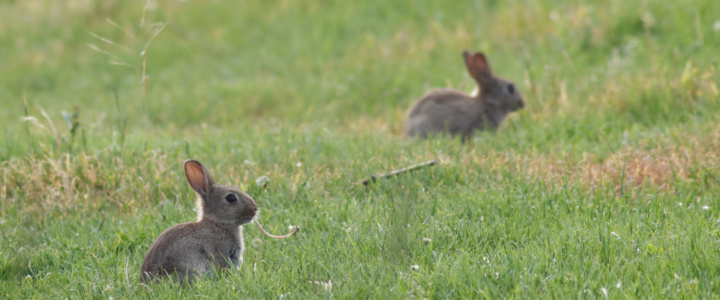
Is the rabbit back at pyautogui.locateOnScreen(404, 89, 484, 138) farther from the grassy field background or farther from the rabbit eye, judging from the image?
→ the rabbit eye

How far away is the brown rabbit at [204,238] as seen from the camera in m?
4.53

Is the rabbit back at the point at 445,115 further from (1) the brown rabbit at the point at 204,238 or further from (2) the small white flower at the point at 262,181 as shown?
(1) the brown rabbit at the point at 204,238

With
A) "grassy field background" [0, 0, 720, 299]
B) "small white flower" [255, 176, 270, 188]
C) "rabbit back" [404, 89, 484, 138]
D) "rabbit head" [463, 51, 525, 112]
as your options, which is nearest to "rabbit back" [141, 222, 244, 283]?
"grassy field background" [0, 0, 720, 299]

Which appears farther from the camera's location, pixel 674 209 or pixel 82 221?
pixel 82 221

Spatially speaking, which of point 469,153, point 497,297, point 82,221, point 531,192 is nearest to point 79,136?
point 82,221

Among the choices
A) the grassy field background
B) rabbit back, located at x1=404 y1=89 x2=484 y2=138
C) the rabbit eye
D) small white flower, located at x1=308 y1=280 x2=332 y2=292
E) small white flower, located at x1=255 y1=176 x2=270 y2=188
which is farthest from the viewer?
rabbit back, located at x1=404 y1=89 x2=484 y2=138

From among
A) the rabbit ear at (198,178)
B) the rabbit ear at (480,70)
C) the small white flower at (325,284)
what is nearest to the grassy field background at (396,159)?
the small white flower at (325,284)

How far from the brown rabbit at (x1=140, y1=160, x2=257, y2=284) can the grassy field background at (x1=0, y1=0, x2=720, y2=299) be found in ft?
0.54

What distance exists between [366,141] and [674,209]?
10.4 feet

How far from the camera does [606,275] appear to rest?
13.3 ft

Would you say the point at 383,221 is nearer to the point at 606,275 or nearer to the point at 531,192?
the point at 531,192

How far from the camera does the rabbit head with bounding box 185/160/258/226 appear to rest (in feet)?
16.6

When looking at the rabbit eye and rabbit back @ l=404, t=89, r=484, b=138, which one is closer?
the rabbit eye

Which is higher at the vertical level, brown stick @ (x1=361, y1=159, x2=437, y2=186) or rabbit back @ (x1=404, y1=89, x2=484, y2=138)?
brown stick @ (x1=361, y1=159, x2=437, y2=186)
